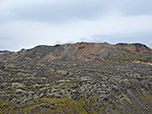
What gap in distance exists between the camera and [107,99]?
152 meters

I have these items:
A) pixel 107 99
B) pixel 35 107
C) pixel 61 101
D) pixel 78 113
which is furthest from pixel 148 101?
pixel 35 107

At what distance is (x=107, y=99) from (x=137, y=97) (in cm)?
4508

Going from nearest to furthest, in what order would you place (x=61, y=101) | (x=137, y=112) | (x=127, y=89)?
(x=61, y=101)
(x=137, y=112)
(x=127, y=89)

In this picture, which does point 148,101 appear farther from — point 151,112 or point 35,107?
point 35,107

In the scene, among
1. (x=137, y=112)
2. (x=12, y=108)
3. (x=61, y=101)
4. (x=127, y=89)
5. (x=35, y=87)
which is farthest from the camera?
(x=127, y=89)

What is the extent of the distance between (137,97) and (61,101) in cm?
8845

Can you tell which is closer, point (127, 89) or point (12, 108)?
point (12, 108)

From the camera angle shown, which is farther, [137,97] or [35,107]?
[137,97]

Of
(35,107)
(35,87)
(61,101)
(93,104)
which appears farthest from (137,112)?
(35,87)

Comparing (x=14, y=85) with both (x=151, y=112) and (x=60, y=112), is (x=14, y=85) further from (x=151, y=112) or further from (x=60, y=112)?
(x=151, y=112)

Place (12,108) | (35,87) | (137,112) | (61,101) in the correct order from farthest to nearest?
(35,87)
(137,112)
(61,101)
(12,108)

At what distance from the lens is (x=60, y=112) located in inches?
4970

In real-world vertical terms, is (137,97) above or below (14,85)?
below

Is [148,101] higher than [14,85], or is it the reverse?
[14,85]
